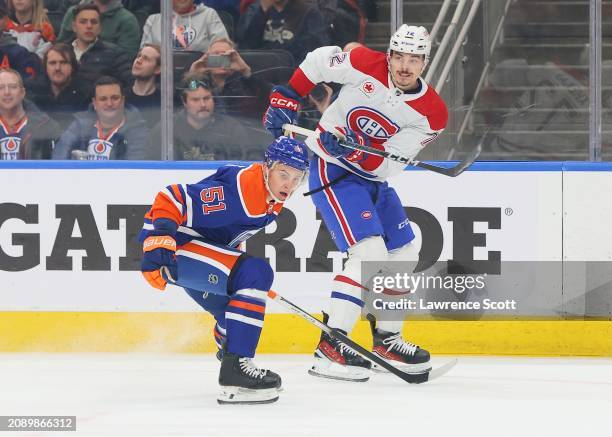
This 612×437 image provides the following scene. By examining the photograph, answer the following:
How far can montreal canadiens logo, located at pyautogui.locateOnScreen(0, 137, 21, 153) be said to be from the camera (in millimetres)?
5523

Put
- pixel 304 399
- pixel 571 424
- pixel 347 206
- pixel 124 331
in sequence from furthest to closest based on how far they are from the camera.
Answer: pixel 124 331, pixel 347 206, pixel 304 399, pixel 571 424

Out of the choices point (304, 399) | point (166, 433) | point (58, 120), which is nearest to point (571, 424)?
point (304, 399)

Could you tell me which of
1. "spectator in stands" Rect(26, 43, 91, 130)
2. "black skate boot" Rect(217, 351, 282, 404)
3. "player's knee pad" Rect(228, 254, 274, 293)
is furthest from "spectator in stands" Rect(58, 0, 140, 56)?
"black skate boot" Rect(217, 351, 282, 404)

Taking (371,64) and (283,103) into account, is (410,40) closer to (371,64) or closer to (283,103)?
(371,64)

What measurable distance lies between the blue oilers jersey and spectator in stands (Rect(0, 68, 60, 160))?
173 centimetres

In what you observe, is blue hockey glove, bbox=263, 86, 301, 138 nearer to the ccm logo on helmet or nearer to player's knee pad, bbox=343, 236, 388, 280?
the ccm logo on helmet

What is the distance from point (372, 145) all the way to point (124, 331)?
1455 millimetres

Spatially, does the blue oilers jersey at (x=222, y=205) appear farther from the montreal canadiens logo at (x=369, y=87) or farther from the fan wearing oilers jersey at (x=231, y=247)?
the montreal canadiens logo at (x=369, y=87)

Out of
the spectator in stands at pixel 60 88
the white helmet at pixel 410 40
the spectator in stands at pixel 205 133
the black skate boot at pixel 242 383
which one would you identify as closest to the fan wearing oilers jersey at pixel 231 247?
the black skate boot at pixel 242 383

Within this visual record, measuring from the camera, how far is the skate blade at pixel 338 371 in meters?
4.49

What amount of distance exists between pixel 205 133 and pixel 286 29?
0.60m

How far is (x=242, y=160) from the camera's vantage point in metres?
5.57

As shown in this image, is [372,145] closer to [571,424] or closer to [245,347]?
[245,347]

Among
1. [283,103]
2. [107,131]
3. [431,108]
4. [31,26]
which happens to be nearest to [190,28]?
[107,131]
